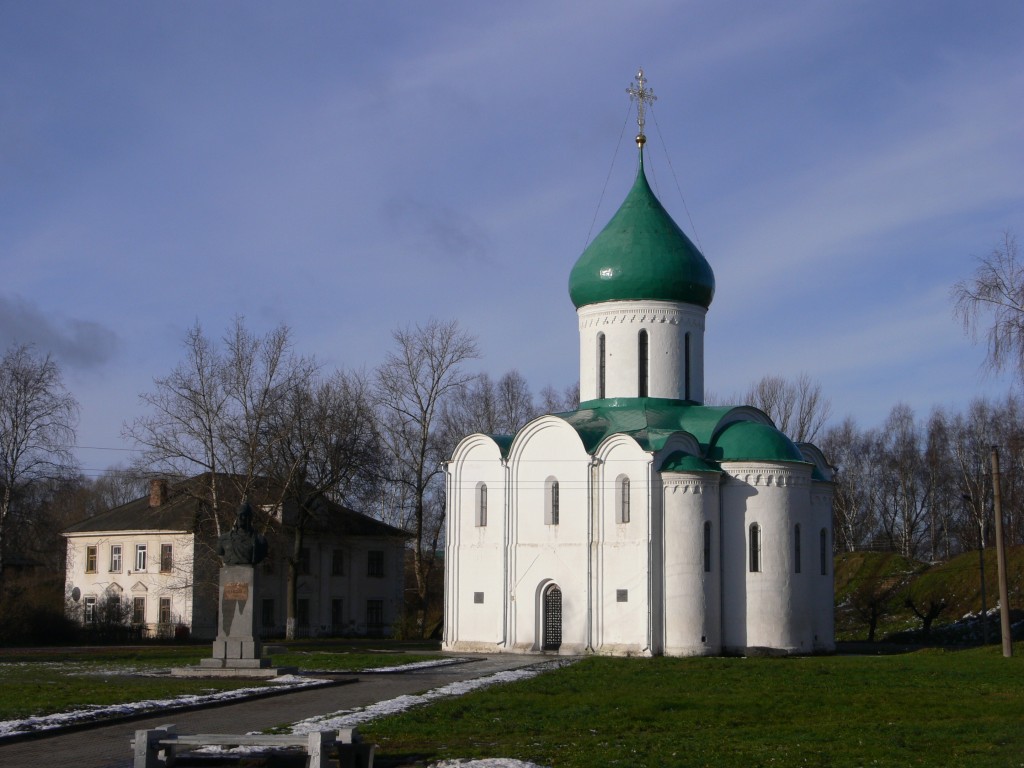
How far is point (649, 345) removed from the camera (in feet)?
110

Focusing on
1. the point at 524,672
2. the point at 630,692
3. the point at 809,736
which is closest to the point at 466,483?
the point at 524,672

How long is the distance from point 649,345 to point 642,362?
474mm

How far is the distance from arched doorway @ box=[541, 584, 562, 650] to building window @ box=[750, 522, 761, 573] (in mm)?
4670

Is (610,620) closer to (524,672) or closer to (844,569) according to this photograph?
(524,672)

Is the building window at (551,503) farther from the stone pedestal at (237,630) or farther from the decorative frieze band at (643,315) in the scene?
the stone pedestal at (237,630)

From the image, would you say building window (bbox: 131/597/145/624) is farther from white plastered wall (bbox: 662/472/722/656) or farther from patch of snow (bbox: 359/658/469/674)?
white plastered wall (bbox: 662/472/722/656)

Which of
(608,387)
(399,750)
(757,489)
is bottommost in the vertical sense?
(399,750)

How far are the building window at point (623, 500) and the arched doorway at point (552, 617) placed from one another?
245 cm

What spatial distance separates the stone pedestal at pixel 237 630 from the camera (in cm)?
2248

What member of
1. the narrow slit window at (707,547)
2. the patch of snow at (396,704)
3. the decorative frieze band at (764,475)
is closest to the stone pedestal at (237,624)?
the patch of snow at (396,704)

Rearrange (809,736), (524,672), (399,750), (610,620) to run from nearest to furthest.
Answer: (399,750), (809,736), (524,672), (610,620)

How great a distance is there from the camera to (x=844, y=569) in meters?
47.5

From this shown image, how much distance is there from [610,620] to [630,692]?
1150 cm

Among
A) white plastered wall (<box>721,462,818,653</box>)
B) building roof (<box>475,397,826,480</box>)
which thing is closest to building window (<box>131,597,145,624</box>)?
building roof (<box>475,397,826,480</box>)
